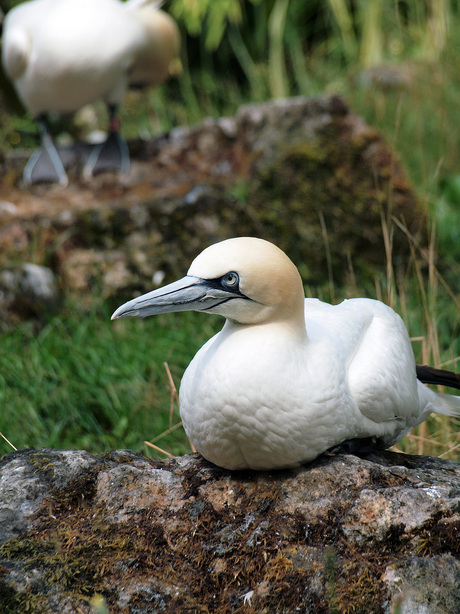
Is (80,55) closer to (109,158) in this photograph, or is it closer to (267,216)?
(109,158)

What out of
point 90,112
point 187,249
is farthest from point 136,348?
point 90,112

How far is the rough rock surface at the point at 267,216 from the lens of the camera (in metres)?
5.06

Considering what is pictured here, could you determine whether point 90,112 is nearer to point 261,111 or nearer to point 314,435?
point 261,111

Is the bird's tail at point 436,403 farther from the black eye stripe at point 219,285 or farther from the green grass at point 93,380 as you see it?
the green grass at point 93,380

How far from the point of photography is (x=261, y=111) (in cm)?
553

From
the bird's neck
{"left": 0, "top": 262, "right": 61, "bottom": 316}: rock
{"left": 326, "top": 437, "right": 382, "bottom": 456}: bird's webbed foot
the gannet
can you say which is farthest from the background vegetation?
the bird's neck

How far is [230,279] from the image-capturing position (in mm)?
2193

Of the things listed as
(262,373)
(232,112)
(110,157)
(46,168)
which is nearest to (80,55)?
(110,157)

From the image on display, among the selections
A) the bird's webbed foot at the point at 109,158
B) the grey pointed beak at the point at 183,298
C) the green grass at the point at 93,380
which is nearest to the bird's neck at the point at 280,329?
the grey pointed beak at the point at 183,298

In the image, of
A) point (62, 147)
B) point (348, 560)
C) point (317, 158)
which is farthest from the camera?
point (62, 147)

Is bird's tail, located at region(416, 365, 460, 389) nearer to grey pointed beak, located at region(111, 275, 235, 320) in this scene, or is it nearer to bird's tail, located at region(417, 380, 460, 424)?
bird's tail, located at region(417, 380, 460, 424)

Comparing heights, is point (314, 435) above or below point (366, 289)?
above

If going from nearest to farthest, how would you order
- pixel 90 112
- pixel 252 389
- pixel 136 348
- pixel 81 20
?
pixel 252 389 → pixel 136 348 → pixel 81 20 → pixel 90 112

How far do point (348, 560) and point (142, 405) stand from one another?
6.82 ft
